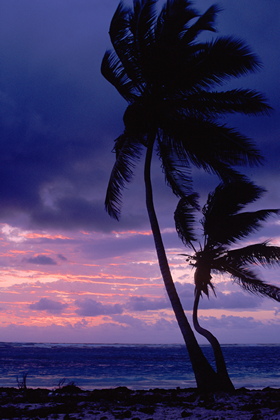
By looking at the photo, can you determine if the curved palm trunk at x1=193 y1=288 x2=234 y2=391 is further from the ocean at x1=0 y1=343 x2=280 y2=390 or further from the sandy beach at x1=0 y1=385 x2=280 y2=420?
the ocean at x1=0 y1=343 x2=280 y2=390

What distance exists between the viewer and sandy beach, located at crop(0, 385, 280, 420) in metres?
7.31

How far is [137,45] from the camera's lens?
11.7 meters

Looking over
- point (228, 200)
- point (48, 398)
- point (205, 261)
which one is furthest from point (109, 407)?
point (228, 200)

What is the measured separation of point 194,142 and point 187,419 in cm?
703

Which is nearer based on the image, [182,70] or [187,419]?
[187,419]

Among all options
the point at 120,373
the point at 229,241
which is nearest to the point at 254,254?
the point at 229,241

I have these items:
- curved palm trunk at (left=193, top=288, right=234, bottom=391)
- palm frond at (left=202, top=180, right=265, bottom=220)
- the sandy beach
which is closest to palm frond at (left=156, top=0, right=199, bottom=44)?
palm frond at (left=202, top=180, right=265, bottom=220)

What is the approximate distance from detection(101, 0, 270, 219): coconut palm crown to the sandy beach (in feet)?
17.1

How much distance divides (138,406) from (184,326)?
256 centimetres

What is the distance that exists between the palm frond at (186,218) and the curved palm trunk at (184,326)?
3.91 ft

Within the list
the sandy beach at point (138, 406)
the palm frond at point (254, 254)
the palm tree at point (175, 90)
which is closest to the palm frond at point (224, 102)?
the palm tree at point (175, 90)

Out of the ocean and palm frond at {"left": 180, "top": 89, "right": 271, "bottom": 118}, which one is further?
the ocean

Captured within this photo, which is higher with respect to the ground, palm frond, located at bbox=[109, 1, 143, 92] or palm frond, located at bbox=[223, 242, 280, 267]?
palm frond, located at bbox=[109, 1, 143, 92]

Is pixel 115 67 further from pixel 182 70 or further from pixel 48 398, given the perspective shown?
pixel 48 398
